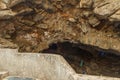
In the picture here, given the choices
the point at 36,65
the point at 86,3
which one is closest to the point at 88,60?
the point at 86,3

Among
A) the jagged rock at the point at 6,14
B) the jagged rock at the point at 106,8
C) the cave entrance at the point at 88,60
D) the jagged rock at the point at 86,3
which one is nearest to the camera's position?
the jagged rock at the point at 106,8

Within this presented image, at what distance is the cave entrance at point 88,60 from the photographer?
16703 millimetres

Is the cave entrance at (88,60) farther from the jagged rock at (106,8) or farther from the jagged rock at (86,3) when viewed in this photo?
the jagged rock at (106,8)

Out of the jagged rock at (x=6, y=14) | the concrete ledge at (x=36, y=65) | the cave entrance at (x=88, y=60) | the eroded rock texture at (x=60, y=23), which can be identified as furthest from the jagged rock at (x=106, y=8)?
Answer: the concrete ledge at (x=36, y=65)

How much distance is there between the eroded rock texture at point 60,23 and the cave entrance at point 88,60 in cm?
132

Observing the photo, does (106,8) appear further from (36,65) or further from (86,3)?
(36,65)

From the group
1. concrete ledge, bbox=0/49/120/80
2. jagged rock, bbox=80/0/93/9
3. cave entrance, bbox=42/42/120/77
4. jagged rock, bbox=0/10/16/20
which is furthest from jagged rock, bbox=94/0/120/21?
concrete ledge, bbox=0/49/120/80

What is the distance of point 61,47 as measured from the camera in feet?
57.3

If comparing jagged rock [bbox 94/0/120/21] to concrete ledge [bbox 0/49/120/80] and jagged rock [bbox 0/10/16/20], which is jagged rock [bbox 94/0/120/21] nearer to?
jagged rock [bbox 0/10/16/20]

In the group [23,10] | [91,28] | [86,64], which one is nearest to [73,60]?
[86,64]

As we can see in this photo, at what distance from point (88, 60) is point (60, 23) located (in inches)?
156

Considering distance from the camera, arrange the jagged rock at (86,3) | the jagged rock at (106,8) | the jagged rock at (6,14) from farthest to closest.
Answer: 1. the jagged rock at (6,14)
2. the jagged rock at (86,3)
3. the jagged rock at (106,8)

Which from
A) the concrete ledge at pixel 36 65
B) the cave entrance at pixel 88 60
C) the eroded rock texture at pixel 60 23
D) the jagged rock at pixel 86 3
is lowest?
the cave entrance at pixel 88 60

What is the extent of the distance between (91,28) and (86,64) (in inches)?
152
